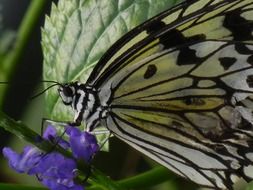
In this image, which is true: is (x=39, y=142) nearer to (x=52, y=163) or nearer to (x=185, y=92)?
(x=52, y=163)

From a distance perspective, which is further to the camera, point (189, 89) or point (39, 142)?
point (189, 89)

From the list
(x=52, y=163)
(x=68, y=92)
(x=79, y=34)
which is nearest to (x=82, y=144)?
(x=52, y=163)

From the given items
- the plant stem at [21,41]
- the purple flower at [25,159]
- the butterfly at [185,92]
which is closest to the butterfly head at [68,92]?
the butterfly at [185,92]

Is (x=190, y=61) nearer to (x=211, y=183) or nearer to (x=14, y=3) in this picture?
(x=211, y=183)

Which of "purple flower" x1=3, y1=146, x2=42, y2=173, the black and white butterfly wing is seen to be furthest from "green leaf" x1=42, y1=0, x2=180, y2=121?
"purple flower" x1=3, y1=146, x2=42, y2=173

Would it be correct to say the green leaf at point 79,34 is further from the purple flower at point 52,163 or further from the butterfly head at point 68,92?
the purple flower at point 52,163

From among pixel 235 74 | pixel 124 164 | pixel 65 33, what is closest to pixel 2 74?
pixel 65 33
